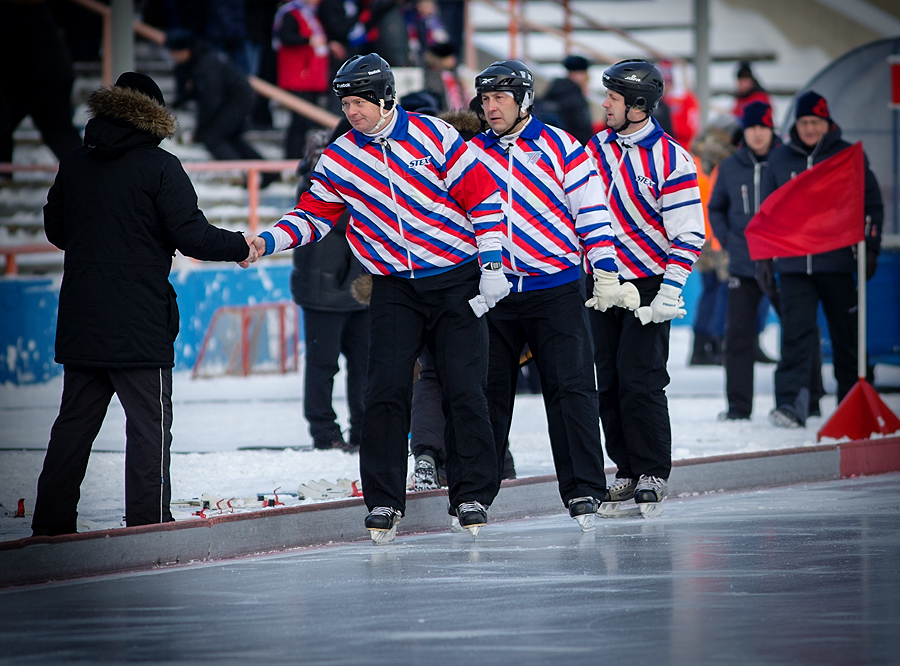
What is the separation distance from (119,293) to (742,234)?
5.74 m

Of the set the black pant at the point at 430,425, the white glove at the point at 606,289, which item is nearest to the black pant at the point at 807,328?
the black pant at the point at 430,425

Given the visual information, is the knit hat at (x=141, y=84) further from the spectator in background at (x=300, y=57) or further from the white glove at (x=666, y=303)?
the spectator in background at (x=300, y=57)

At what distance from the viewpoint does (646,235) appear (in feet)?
23.9

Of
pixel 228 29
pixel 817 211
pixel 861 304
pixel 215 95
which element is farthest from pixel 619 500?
pixel 228 29

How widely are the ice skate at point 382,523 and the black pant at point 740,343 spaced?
4.60 metres

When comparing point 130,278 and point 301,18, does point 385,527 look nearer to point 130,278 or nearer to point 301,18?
point 130,278

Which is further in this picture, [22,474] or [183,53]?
[183,53]

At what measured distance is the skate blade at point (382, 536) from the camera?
655cm

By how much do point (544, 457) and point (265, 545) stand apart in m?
2.91

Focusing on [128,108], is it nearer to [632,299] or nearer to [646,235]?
[632,299]

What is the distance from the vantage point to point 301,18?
640 inches

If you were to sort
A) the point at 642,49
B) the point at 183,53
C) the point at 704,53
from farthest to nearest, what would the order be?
the point at 642,49 → the point at 704,53 → the point at 183,53

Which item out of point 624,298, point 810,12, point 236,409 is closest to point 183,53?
point 236,409

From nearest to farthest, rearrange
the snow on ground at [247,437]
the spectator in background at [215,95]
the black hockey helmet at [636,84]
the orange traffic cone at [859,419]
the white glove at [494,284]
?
the white glove at [494,284] → the black hockey helmet at [636,84] → the snow on ground at [247,437] → the orange traffic cone at [859,419] → the spectator in background at [215,95]
